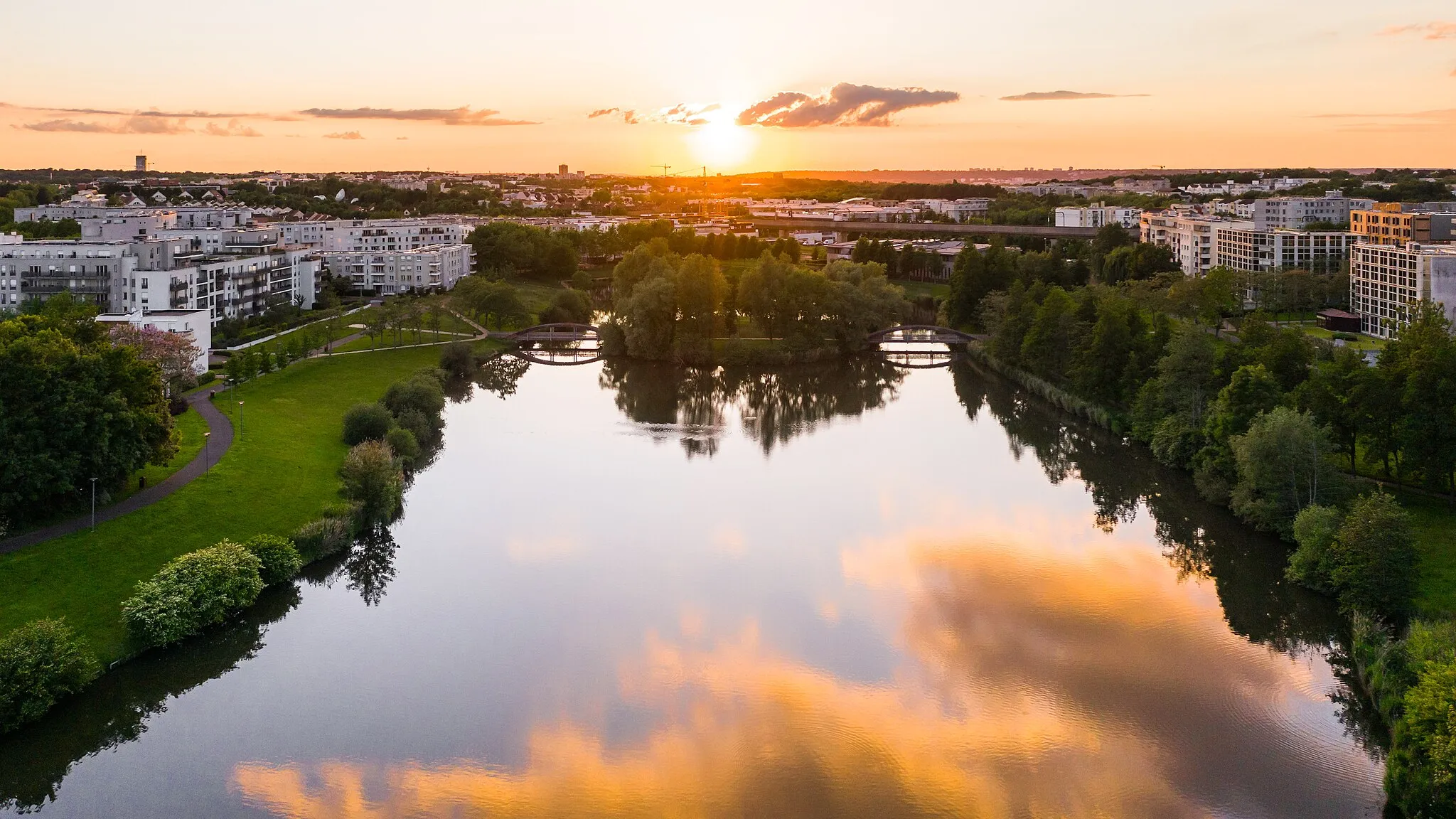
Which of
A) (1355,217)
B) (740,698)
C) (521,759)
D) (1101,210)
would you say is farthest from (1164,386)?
(1101,210)

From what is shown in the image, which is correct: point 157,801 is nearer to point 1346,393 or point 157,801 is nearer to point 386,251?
point 1346,393

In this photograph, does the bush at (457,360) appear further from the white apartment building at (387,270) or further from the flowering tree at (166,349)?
the white apartment building at (387,270)

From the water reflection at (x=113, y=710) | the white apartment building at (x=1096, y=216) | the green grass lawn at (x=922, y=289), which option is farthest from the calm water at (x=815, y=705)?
the white apartment building at (x=1096, y=216)

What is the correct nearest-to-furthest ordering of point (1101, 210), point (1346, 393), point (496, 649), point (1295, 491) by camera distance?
point (496, 649) → point (1295, 491) → point (1346, 393) → point (1101, 210)

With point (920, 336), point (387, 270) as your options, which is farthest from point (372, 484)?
point (387, 270)

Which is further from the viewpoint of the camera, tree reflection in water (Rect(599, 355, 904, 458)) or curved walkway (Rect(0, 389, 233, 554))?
tree reflection in water (Rect(599, 355, 904, 458))

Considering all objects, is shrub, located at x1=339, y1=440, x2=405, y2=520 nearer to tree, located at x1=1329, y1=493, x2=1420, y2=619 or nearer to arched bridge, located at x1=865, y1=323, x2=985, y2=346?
tree, located at x1=1329, y1=493, x2=1420, y2=619

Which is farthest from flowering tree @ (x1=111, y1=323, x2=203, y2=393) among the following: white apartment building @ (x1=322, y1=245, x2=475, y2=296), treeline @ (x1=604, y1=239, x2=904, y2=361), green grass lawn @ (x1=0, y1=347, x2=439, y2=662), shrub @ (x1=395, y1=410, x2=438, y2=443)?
white apartment building @ (x1=322, y1=245, x2=475, y2=296)
